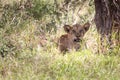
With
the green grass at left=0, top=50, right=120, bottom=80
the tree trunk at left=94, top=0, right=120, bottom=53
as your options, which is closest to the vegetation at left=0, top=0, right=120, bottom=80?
the green grass at left=0, top=50, right=120, bottom=80

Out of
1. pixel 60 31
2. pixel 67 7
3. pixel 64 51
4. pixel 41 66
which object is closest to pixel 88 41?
pixel 64 51

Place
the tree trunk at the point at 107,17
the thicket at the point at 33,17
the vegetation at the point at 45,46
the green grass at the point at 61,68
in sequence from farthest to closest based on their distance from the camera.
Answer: the thicket at the point at 33,17, the tree trunk at the point at 107,17, the vegetation at the point at 45,46, the green grass at the point at 61,68

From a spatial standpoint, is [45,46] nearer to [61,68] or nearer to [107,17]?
[107,17]

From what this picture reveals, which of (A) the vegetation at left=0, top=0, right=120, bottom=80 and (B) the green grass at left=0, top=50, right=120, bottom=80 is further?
(A) the vegetation at left=0, top=0, right=120, bottom=80

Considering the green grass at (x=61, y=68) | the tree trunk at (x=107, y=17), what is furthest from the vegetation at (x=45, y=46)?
the tree trunk at (x=107, y=17)

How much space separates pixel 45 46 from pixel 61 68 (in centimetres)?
252

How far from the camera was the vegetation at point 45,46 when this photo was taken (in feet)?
25.4

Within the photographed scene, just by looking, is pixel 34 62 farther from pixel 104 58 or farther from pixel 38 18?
pixel 38 18

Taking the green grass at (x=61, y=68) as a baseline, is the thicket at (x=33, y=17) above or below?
above

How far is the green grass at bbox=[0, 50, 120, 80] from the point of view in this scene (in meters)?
7.54

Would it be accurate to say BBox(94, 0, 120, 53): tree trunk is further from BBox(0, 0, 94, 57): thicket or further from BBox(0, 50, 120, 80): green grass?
BBox(0, 0, 94, 57): thicket

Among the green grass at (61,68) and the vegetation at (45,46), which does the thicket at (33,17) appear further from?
the green grass at (61,68)

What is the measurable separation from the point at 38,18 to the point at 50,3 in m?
0.74

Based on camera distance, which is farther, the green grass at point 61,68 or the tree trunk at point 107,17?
the tree trunk at point 107,17
